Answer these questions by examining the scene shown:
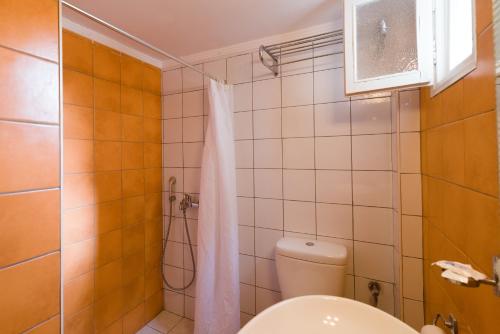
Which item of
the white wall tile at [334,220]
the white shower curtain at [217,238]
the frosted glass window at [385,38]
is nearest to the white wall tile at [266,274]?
the white shower curtain at [217,238]

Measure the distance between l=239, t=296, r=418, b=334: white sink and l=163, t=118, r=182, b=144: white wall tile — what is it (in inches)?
57.8

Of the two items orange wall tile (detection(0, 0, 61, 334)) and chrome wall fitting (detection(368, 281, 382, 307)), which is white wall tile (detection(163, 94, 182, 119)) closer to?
orange wall tile (detection(0, 0, 61, 334))

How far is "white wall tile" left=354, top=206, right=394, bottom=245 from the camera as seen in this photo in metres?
1.28

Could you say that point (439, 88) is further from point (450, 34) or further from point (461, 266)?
point (461, 266)

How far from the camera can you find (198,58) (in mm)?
1819

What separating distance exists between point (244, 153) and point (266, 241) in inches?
25.4

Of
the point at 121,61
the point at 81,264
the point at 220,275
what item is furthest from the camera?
the point at 121,61

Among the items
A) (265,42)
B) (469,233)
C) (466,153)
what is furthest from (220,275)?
(265,42)

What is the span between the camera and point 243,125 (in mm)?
1649

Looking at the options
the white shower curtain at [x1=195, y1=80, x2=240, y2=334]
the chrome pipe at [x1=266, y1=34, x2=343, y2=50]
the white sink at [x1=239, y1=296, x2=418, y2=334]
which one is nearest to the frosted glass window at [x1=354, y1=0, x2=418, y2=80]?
the chrome pipe at [x1=266, y1=34, x2=343, y2=50]

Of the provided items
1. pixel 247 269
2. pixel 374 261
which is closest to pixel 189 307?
pixel 247 269

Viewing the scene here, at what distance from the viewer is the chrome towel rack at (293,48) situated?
53.9 inches

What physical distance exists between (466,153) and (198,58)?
1.78 meters

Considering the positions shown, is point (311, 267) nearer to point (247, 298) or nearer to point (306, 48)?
point (247, 298)
